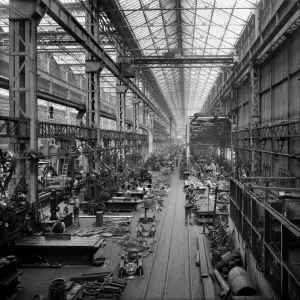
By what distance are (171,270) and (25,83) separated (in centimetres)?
763

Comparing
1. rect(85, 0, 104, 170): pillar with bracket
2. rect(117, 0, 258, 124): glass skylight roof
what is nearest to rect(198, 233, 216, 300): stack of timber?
rect(85, 0, 104, 170): pillar with bracket

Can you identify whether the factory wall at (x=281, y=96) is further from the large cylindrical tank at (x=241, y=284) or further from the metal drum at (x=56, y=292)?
the metal drum at (x=56, y=292)

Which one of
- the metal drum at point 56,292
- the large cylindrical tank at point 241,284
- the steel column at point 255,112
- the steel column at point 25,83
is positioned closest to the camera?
the metal drum at point 56,292

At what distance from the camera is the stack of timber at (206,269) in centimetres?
672

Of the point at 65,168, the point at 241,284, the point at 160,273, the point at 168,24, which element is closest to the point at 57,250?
the point at 160,273

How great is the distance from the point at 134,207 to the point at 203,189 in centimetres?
619

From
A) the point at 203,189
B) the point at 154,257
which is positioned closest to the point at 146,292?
the point at 154,257

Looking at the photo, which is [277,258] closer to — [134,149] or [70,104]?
[70,104]

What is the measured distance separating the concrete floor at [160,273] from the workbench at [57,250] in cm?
28

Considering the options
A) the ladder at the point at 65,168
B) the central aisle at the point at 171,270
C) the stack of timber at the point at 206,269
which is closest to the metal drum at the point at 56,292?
the central aisle at the point at 171,270

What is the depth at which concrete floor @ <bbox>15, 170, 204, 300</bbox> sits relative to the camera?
7012mm

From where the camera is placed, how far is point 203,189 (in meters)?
19.8

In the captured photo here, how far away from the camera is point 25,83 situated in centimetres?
997

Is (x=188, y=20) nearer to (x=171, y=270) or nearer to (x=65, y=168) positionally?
(x=65, y=168)
